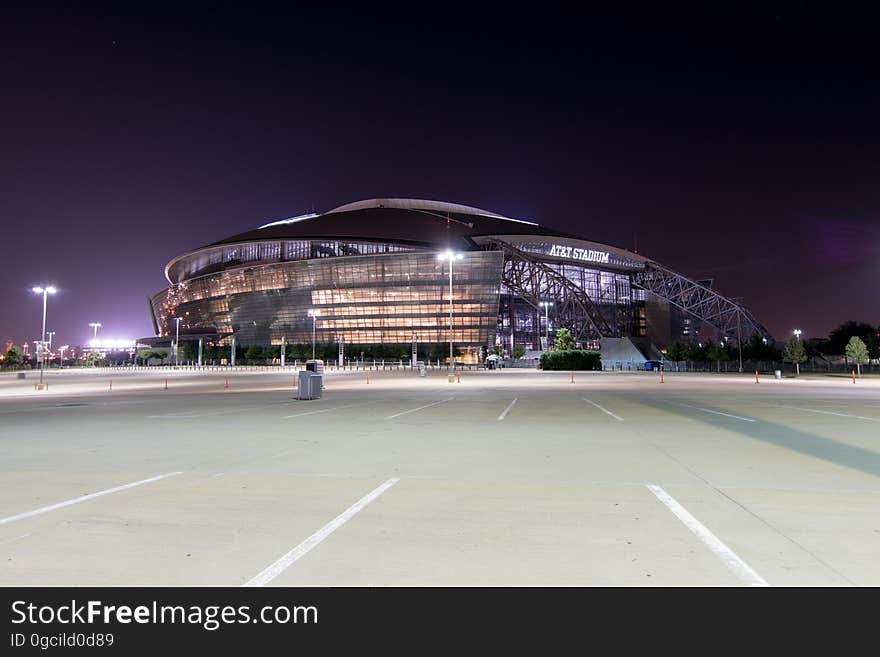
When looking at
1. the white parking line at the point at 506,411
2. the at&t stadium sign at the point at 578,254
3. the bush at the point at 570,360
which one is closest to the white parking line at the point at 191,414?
the white parking line at the point at 506,411

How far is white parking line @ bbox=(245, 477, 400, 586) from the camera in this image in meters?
4.24

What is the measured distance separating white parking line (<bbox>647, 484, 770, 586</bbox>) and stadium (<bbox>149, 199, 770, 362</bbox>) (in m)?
96.8

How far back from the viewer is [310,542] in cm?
509

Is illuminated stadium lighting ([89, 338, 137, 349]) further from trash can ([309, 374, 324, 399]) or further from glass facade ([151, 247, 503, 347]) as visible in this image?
trash can ([309, 374, 324, 399])

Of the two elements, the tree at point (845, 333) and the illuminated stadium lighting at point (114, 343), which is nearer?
the tree at point (845, 333)

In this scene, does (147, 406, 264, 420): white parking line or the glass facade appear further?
the glass facade

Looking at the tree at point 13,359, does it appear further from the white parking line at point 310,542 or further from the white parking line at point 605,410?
the white parking line at point 310,542

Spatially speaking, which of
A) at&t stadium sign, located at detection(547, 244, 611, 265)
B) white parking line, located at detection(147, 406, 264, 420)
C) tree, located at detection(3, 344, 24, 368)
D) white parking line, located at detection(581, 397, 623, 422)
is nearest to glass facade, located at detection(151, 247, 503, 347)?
at&t stadium sign, located at detection(547, 244, 611, 265)

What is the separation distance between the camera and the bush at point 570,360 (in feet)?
229

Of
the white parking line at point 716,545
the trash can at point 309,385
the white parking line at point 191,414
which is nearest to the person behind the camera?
the white parking line at point 716,545

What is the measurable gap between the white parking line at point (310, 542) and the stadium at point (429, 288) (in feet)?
319

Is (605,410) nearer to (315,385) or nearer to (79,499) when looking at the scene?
(315,385)
